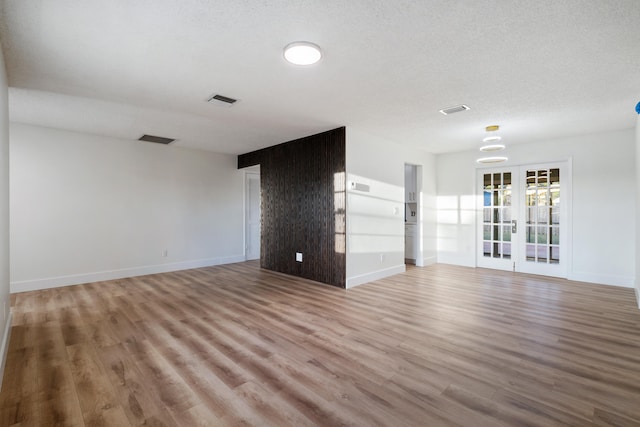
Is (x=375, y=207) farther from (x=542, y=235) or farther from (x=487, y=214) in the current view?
(x=542, y=235)

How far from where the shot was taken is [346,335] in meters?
3.00

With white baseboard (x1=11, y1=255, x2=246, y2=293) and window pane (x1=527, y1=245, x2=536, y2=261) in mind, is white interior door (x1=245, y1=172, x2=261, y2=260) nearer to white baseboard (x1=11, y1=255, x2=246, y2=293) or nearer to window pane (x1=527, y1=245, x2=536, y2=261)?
white baseboard (x1=11, y1=255, x2=246, y2=293)

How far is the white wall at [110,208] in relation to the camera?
4.71 m

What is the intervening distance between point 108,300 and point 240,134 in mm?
3202

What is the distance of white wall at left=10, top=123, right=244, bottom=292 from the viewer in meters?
4.71

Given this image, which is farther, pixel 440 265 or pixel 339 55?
pixel 440 265

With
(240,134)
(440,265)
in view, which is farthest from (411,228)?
(240,134)

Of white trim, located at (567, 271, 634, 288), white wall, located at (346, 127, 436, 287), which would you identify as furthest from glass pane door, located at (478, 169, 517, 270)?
white wall, located at (346, 127, 436, 287)

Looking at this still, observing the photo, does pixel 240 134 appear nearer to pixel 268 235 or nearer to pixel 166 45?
pixel 268 235

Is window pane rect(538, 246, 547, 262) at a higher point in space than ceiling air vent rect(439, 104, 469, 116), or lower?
lower

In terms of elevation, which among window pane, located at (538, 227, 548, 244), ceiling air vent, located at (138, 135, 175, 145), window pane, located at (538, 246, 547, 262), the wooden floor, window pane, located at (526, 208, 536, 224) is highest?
ceiling air vent, located at (138, 135, 175, 145)

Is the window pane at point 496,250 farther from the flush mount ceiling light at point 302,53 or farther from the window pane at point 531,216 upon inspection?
the flush mount ceiling light at point 302,53

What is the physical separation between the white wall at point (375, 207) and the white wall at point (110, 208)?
3.50 metres

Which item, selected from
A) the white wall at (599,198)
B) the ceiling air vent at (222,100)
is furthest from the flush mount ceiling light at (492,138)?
the ceiling air vent at (222,100)
